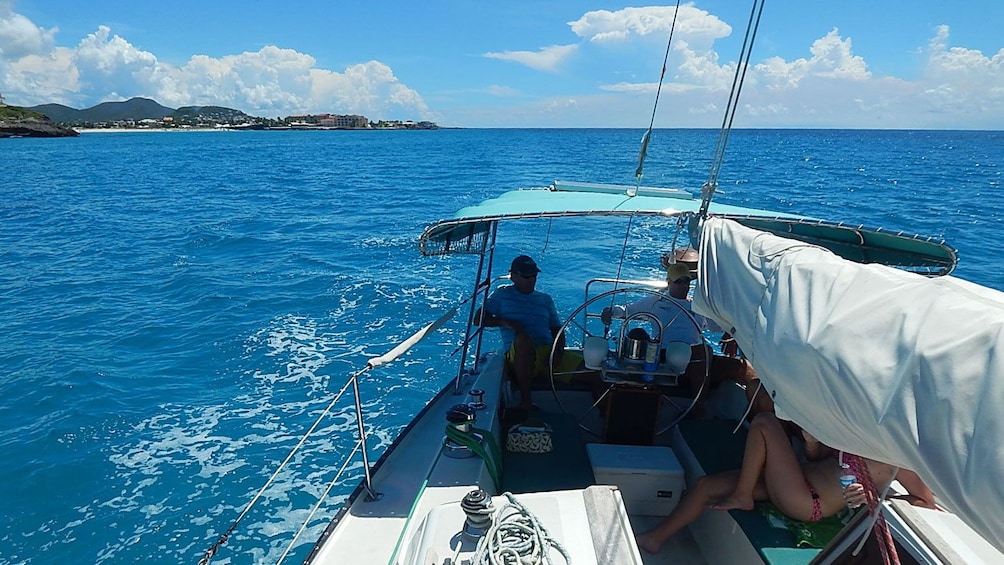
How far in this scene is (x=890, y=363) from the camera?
1.44 m

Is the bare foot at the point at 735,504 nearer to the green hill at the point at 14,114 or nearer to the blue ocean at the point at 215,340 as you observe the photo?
the blue ocean at the point at 215,340

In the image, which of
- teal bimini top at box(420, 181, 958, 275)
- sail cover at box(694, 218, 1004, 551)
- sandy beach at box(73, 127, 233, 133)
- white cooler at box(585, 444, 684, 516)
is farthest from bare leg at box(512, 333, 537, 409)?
sandy beach at box(73, 127, 233, 133)

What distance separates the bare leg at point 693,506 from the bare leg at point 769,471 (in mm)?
68

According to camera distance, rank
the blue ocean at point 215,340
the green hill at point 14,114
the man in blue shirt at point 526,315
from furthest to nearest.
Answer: the green hill at point 14,114 < the blue ocean at point 215,340 < the man in blue shirt at point 526,315

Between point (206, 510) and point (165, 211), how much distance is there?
2071cm

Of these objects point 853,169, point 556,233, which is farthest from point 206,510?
point 853,169

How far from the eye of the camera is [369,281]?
42.8ft

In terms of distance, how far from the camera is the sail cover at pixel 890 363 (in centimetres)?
120

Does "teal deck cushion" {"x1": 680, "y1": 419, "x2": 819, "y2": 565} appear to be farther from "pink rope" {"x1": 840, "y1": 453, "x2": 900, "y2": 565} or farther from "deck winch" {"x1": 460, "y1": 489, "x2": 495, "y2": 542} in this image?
"deck winch" {"x1": 460, "y1": 489, "x2": 495, "y2": 542}

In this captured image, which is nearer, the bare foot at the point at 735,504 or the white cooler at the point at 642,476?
the bare foot at the point at 735,504

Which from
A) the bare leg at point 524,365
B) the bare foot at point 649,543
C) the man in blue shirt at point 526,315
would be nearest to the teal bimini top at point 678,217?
the man in blue shirt at point 526,315

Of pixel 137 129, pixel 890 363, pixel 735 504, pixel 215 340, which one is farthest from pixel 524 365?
pixel 137 129

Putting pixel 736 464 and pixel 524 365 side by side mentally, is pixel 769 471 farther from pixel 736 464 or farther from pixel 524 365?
pixel 524 365

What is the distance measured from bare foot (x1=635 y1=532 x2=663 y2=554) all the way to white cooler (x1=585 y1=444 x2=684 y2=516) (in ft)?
0.96
